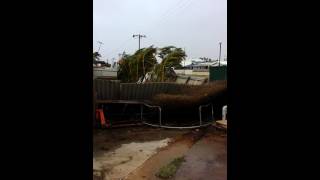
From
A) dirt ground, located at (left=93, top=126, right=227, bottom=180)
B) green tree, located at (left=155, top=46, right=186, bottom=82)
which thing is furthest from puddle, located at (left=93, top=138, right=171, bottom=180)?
green tree, located at (left=155, top=46, right=186, bottom=82)

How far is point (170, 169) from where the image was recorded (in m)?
5.47

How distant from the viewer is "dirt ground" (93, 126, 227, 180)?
5.41m

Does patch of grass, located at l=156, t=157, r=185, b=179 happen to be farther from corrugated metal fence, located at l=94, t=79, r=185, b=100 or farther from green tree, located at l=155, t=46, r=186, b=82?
green tree, located at l=155, t=46, r=186, b=82

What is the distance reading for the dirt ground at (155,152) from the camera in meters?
5.41

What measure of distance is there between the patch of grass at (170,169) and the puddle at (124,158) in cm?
57

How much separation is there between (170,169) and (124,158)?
136 centimetres
